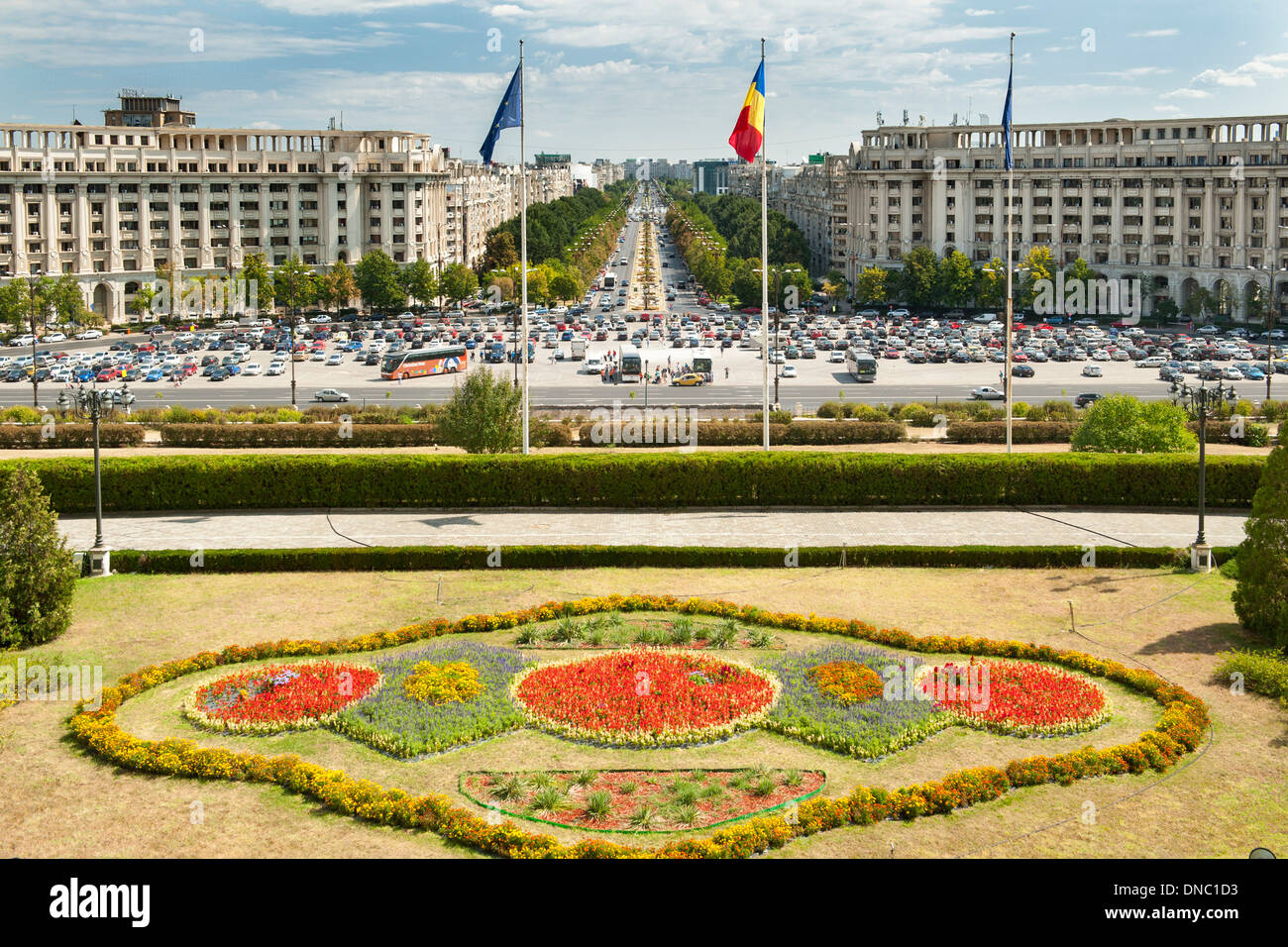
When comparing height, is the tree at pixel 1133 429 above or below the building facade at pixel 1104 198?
below

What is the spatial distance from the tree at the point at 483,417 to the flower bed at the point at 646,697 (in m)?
18.3

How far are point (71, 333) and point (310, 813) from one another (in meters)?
104

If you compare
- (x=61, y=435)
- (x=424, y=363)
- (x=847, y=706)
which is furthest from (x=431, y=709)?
(x=424, y=363)

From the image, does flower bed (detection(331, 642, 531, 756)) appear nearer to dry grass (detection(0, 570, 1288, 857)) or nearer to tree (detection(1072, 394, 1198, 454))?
dry grass (detection(0, 570, 1288, 857))

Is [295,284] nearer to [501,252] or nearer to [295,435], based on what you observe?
[501,252]

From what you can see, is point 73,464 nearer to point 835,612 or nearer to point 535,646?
point 535,646

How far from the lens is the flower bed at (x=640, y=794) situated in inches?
748

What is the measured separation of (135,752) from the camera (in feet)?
70.0

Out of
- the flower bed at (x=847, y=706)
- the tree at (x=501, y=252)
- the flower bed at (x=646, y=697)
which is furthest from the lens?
the tree at (x=501, y=252)

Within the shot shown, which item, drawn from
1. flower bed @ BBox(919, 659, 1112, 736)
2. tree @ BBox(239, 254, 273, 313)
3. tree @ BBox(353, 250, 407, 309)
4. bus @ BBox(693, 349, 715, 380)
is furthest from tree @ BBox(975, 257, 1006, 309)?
flower bed @ BBox(919, 659, 1112, 736)

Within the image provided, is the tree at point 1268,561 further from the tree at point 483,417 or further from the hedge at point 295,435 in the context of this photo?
the hedge at point 295,435

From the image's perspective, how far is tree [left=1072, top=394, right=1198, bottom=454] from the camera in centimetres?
4366

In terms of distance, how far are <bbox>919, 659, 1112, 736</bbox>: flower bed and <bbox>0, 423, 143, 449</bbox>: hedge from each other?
41.3 m

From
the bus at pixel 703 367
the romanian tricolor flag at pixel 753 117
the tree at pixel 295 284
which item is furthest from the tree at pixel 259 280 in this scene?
the romanian tricolor flag at pixel 753 117
